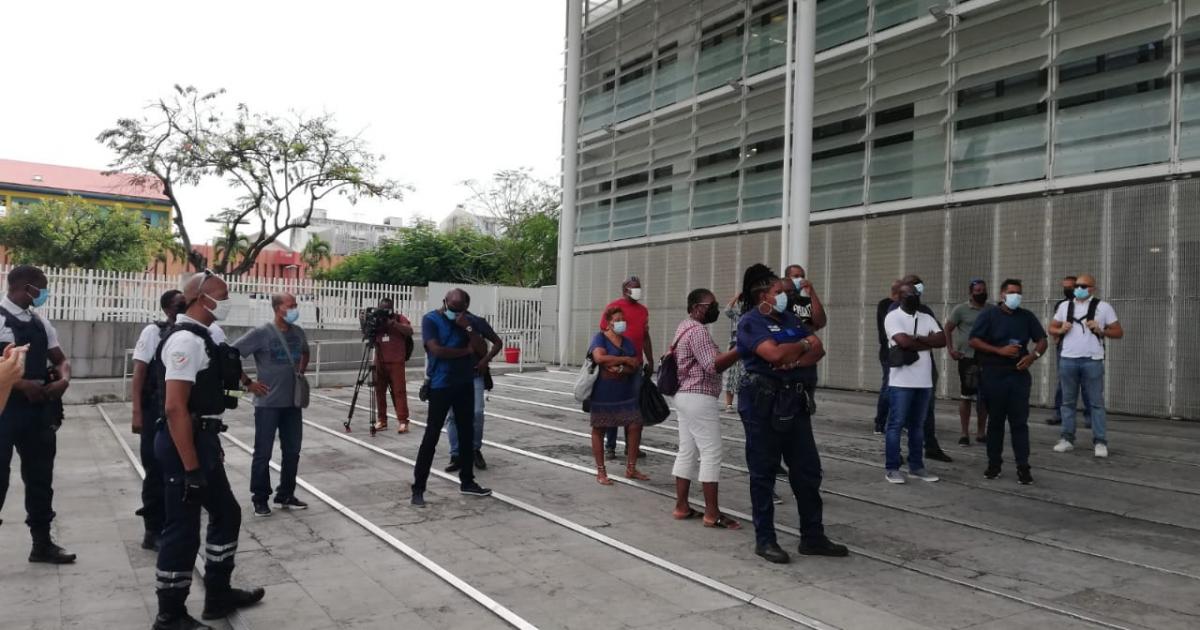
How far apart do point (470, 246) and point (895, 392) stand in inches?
1962

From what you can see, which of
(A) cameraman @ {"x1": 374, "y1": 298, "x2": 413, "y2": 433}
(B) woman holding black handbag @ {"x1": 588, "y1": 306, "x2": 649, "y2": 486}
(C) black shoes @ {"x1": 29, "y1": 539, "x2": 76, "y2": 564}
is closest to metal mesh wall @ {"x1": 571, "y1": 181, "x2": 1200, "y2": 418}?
(B) woman holding black handbag @ {"x1": 588, "y1": 306, "x2": 649, "y2": 486}

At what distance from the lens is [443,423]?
7391mm

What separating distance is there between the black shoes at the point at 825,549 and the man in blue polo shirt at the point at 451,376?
10.1ft

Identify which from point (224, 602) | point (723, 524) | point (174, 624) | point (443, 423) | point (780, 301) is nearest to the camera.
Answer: point (174, 624)

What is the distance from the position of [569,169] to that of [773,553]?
73.7ft

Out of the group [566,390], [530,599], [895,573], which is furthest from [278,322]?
[566,390]

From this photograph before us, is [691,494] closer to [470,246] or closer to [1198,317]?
[1198,317]

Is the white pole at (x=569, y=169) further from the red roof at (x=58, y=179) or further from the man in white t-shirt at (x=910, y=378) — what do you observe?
the red roof at (x=58, y=179)

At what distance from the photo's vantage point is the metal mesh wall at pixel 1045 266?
1267cm

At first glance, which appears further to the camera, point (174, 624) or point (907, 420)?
point (907, 420)

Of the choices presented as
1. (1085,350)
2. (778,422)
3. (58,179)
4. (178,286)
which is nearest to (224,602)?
(778,422)

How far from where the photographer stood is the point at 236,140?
32.6 metres

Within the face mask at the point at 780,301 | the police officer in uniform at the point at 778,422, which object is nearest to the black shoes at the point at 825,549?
the police officer in uniform at the point at 778,422

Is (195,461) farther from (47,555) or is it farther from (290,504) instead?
(290,504)
